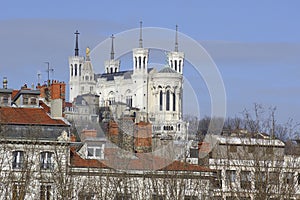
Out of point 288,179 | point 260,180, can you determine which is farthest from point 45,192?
point 260,180

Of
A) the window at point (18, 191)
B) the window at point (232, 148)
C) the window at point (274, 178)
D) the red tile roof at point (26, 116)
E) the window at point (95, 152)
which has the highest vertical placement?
the red tile roof at point (26, 116)

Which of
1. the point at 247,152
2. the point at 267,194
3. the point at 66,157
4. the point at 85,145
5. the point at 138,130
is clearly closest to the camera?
the point at 267,194

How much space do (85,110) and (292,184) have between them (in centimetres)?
11885

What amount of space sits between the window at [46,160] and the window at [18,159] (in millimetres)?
1209

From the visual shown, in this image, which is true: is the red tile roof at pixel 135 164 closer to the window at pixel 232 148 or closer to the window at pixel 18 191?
the window at pixel 232 148

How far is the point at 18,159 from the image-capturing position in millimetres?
63750

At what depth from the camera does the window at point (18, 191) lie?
5166 cm

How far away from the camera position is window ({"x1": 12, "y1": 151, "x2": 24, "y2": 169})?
6296cm

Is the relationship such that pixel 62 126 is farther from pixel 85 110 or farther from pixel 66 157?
pixel 85 110

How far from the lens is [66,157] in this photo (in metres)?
65.1

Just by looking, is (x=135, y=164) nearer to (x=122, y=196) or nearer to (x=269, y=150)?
(x=122, y=196)

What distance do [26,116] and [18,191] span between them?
1418 centimetres

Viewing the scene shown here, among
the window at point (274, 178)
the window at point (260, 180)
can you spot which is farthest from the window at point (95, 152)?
the window at point (274, 178)

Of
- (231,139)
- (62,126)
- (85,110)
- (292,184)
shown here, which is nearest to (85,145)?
(62,126)
